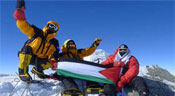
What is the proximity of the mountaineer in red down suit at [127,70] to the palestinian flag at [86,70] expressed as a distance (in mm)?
243

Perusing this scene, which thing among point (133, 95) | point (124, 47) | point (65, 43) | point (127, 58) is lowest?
point (133, 95)

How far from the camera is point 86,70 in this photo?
187 inches

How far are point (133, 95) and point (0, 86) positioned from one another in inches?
151

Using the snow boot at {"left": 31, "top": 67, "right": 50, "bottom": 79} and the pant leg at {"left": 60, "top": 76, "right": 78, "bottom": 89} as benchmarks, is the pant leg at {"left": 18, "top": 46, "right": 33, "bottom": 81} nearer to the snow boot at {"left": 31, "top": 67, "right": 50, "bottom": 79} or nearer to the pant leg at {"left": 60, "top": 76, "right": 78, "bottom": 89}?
the snow boot at {"left": 31, "top": 67, "right": 50, "bottom": 79}

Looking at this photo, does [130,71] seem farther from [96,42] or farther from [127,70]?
[96,42]

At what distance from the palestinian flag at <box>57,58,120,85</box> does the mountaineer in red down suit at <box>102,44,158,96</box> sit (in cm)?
24

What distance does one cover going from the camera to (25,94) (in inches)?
174

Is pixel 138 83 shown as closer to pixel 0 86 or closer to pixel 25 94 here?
pixel 25 94

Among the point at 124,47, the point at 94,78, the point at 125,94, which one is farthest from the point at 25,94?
the point at 124,47

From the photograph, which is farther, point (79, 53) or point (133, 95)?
point (79, 53)

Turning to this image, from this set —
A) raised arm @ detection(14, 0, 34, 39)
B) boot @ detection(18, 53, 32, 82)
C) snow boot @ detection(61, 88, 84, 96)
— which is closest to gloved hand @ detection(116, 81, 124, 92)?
snow boot @ detection(61, 88, 84, 96)

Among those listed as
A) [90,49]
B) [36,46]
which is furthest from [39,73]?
[90,49]

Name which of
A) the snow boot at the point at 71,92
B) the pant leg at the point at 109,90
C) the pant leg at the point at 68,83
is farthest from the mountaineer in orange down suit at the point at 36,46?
the pant leg at the point at 109,90

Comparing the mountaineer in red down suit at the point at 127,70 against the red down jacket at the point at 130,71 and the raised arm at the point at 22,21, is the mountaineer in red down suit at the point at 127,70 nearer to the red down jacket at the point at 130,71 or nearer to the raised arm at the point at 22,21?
the red down jacket at the point at 130,71
